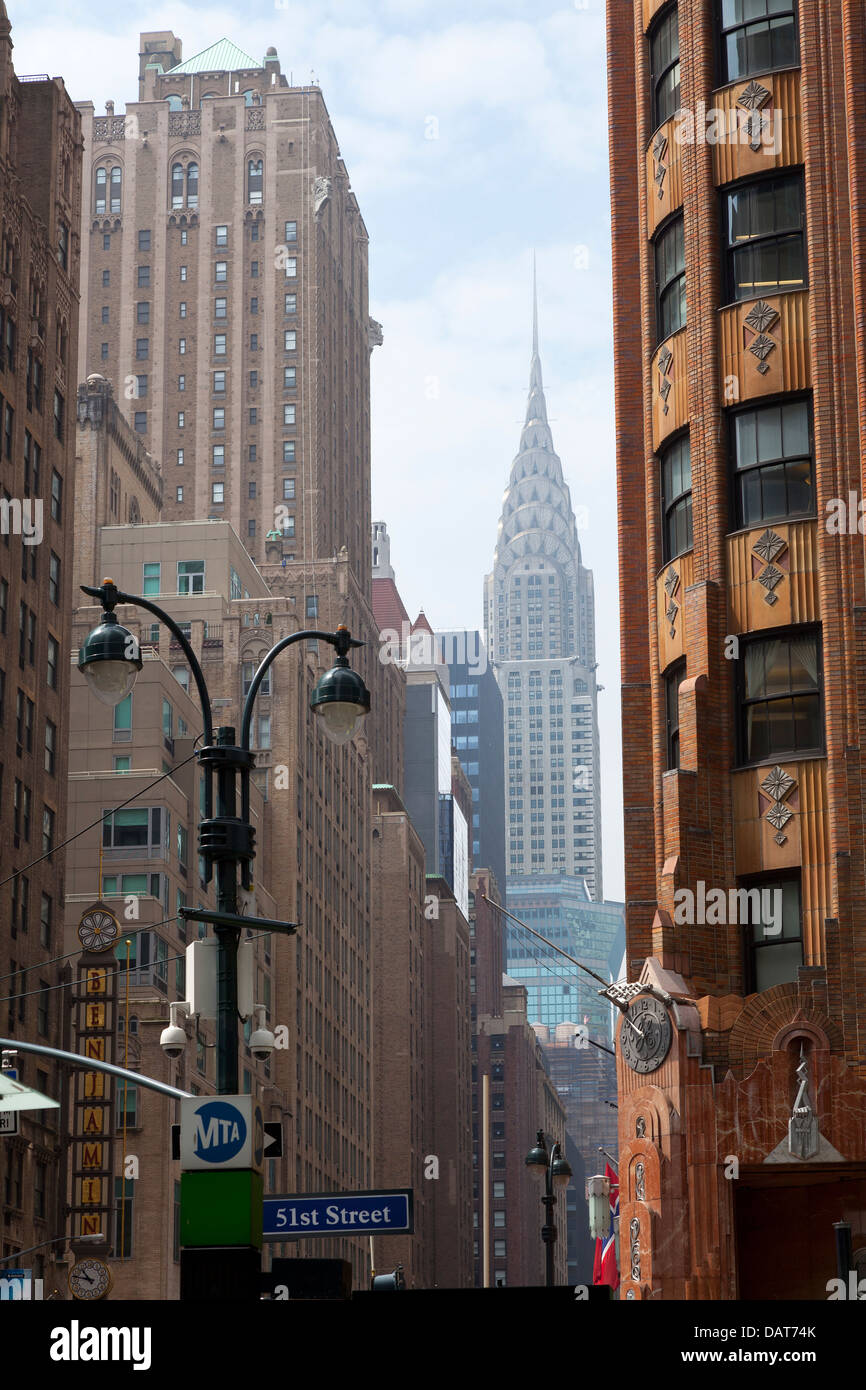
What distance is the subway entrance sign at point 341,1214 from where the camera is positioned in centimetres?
2186

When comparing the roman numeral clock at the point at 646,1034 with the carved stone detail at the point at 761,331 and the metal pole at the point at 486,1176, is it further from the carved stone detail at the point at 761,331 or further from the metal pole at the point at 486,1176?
the metal pole at the point at 486,1176

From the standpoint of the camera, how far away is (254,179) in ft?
517

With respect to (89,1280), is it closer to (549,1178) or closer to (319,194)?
(549,1178)

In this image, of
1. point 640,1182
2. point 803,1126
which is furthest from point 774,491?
point 640,1182

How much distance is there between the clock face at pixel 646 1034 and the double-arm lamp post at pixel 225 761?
44.1 ft

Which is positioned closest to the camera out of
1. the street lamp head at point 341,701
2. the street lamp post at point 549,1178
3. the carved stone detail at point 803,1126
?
the street lamp head at point 341,701

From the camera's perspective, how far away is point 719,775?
3319 centimetres

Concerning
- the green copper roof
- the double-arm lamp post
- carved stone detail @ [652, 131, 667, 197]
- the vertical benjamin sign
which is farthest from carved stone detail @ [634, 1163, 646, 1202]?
the green copper roof

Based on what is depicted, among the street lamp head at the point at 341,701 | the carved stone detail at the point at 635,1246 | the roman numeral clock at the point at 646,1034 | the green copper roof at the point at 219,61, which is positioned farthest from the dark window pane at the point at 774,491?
the green copper roof at the point at 219,61
